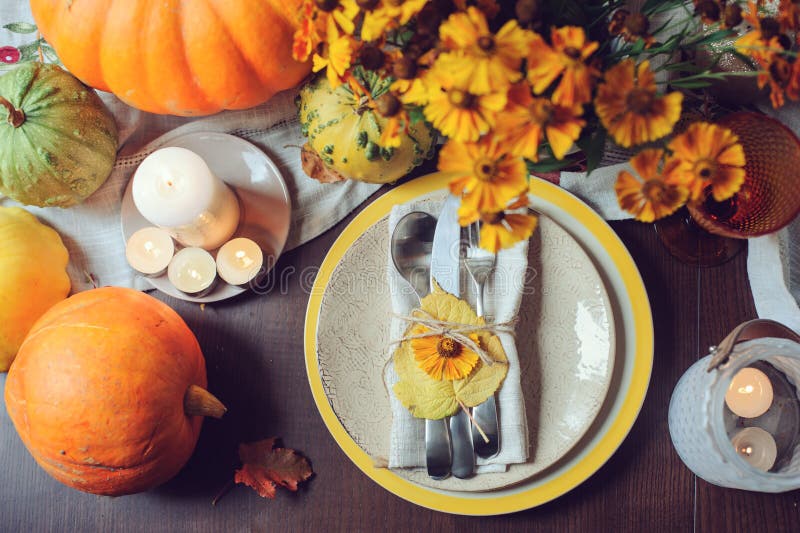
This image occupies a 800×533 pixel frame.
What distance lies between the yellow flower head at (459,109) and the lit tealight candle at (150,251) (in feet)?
1.63

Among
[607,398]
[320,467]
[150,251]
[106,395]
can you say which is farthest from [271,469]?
[607,398]

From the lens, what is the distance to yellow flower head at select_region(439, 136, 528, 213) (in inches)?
18.2

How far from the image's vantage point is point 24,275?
0.79m

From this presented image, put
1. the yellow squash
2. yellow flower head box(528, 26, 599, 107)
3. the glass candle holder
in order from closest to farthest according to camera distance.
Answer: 1. yellow flower head box(528, 26, 599, 107)
2. the glass candle holder
3. the yellow squash

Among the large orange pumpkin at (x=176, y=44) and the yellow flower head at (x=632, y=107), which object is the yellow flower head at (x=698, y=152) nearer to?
the yellow flower head at (x=632, y=107)

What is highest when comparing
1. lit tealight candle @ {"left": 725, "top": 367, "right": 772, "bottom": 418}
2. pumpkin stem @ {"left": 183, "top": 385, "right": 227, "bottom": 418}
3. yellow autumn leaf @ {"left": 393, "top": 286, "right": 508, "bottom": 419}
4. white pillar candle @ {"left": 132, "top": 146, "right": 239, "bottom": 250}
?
lit tealight candle @ {"left": 725, "top": 367, "right": 772, "bottom": 418}

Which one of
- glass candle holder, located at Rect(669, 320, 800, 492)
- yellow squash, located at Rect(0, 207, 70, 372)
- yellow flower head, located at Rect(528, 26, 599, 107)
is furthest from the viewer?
yellow squash, located at Rect(0, 207, 70, 372)

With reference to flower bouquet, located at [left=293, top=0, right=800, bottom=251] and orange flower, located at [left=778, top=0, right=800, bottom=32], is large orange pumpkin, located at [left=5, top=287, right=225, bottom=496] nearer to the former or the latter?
flower bouquet, located at [left=293, top=0, right=800, bottom=251]

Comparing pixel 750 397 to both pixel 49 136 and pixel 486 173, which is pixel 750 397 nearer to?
pixel 486 173

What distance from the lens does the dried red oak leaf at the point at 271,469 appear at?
0.81 meters

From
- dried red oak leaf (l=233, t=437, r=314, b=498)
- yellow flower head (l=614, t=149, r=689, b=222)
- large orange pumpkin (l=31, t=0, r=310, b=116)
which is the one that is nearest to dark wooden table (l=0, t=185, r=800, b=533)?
dried red oak leaf (l=233, t=437, r=314, b=498)

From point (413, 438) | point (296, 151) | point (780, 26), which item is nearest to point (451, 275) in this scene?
point (413, 438)

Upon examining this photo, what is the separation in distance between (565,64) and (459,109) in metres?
0.08

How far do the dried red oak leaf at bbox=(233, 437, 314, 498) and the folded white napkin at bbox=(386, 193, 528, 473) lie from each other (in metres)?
0.16
